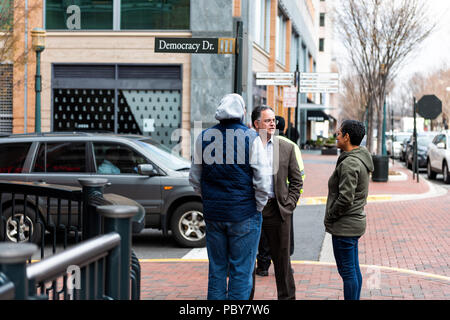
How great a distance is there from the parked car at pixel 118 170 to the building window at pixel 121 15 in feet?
39.6

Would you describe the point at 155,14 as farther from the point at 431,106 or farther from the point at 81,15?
the point at 431,106

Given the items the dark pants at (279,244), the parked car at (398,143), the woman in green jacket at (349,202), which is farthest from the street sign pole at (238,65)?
the parked car at (398,143)

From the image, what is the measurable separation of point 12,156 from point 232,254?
561cm

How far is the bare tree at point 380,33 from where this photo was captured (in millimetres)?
22297

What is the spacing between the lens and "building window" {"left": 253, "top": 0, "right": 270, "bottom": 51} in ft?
81.0

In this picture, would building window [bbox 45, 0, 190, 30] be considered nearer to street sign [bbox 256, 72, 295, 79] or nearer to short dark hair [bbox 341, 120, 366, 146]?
street sign [bbox 256, 72, 295, 79]

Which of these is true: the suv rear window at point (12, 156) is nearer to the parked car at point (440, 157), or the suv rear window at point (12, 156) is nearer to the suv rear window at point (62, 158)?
the suv rear window at point (62, 158)

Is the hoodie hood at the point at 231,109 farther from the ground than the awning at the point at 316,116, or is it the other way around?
the awning at the point at 316,116

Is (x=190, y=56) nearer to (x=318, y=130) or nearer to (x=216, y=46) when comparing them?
(x=216, y=46)

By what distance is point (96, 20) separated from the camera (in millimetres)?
20812

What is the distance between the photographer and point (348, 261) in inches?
204

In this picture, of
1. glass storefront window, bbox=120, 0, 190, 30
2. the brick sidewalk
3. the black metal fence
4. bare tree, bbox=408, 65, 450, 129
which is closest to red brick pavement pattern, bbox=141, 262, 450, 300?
the brick sidewalk

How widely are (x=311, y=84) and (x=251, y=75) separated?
16.3 feet
